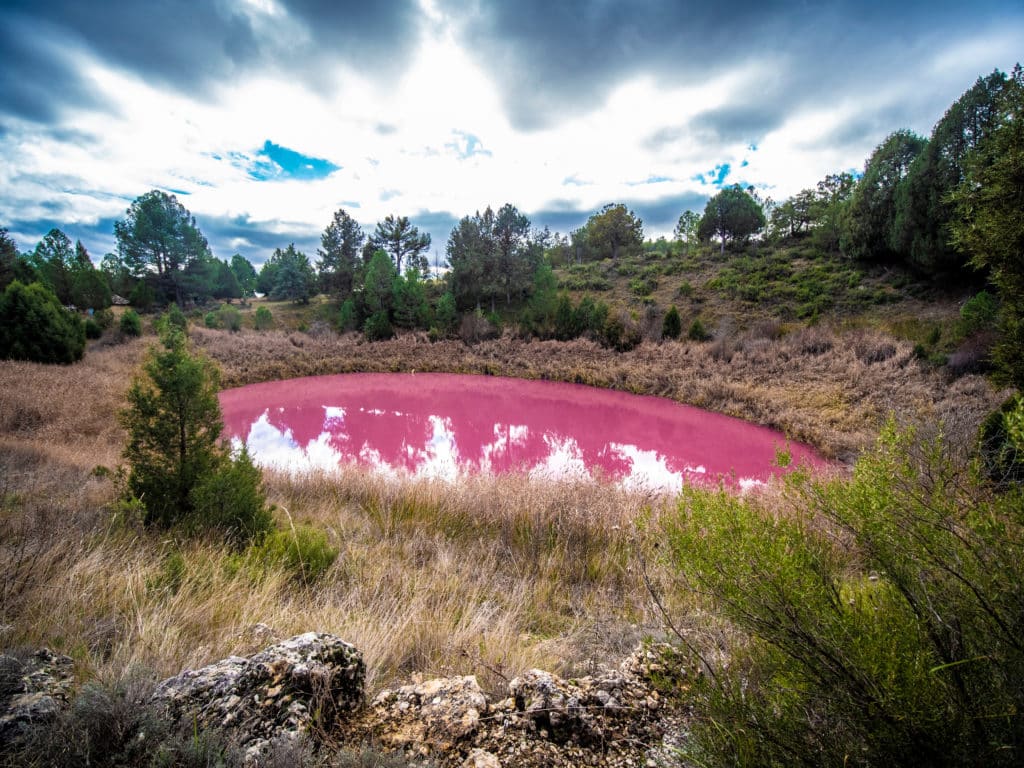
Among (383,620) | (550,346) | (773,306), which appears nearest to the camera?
(383,620)

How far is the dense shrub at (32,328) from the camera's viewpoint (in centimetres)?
1389

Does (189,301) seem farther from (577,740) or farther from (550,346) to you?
(577,740)

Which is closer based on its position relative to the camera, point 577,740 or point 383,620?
point 577,740

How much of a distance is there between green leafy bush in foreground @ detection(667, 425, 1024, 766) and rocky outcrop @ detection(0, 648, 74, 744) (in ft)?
6.14

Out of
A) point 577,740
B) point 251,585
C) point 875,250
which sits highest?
point 875,250

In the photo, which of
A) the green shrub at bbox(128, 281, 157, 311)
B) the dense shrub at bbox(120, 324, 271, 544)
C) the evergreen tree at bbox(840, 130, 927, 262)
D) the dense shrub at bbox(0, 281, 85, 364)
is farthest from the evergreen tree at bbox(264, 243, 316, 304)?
the evergreen tree at bbox(840, 130, 927, 262)

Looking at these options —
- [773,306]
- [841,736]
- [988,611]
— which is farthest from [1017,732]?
[773,306]

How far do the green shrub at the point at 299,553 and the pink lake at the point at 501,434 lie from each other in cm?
310

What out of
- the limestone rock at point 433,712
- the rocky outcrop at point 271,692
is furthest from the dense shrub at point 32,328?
the limestone rock at point 433,712

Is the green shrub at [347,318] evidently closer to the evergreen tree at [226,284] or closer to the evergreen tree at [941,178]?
the evergreen tree at [226,284]

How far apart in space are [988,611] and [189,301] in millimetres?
45813

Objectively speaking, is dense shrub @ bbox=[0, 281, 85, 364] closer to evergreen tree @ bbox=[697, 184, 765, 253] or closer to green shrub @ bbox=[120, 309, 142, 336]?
green shrub @ bbox=[120, 309, 142, 336]

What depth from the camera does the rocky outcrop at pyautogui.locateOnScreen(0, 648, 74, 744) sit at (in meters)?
1.14

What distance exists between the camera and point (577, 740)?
1.51 m
